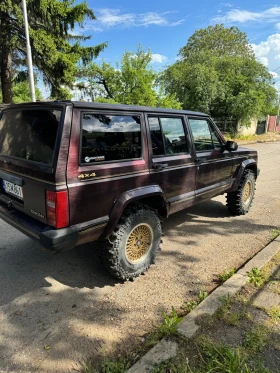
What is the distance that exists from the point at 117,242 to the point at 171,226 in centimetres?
197

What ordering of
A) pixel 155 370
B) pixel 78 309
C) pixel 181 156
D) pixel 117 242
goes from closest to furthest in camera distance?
pixel 155 370
pixel 78 309
pixel 117 242
pixel 181 156

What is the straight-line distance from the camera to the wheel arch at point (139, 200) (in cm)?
267

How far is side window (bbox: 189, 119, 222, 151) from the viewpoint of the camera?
3857 mm

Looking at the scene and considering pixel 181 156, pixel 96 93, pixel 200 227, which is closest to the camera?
pixel 181 156

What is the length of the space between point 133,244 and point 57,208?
108cm

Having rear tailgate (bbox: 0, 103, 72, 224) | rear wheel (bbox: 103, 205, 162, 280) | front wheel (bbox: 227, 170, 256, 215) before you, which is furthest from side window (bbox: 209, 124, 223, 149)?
rear tailgate (bbox: 0, 103, 72, 224)

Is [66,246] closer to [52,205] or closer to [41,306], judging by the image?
[52,205]

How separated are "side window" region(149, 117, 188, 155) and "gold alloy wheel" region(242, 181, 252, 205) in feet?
6.65

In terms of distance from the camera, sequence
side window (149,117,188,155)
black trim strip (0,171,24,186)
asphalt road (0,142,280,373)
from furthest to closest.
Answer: side window (149,117,188,155) → black trim strip (0,171,24,186) → asphalt road (0,142,280,373)

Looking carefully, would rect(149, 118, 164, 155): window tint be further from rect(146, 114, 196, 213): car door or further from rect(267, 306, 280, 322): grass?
rect(267, 306, 280, 322): grass

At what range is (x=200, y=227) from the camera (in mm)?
4551

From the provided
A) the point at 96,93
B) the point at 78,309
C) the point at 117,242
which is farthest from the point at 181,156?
the point at 96,93

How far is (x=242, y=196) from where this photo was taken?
493 cm

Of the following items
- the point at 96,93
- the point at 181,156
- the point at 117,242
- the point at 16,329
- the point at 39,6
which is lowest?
the point at 16,329
